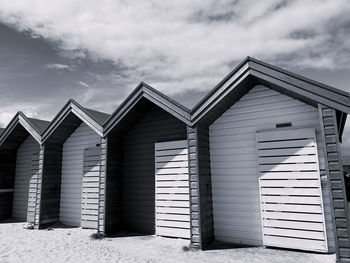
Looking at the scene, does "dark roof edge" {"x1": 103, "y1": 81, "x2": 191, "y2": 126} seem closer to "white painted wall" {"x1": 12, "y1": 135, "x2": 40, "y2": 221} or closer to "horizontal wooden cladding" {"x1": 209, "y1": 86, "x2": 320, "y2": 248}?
"horizontal wooden cladding" {"x1": 209, "y1": 86, "x2": 320, "y2": 248}

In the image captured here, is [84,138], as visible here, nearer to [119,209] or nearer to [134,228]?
[119,209]

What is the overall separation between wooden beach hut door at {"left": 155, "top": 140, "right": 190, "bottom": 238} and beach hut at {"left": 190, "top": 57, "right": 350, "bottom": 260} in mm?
917

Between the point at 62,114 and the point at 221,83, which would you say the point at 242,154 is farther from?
the point at 62,114

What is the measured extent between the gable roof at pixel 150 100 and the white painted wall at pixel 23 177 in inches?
244

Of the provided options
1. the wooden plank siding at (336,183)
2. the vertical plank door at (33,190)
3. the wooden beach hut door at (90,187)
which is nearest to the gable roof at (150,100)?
the wooden beach hut door at (90,187)

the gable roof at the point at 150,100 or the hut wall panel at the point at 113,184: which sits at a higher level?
the gable roof at the point at 150,100

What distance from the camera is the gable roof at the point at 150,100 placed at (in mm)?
A: 8016

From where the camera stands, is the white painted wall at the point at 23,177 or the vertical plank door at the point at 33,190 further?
the white painted wall at the point at 23,177

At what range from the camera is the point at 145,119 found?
997cm

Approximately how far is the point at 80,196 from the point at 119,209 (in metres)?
2.38

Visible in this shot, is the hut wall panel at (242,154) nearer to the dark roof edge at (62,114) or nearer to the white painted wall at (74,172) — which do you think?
the dark roof edge at (62,114)

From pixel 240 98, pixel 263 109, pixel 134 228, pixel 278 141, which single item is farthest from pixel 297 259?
pixel 134 228

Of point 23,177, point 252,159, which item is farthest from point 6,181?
point 252,159

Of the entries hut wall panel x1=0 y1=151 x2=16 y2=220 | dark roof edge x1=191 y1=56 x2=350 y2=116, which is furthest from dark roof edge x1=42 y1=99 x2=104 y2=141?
dark roof edge x1=191 y1=56 x2=350 y2=116
